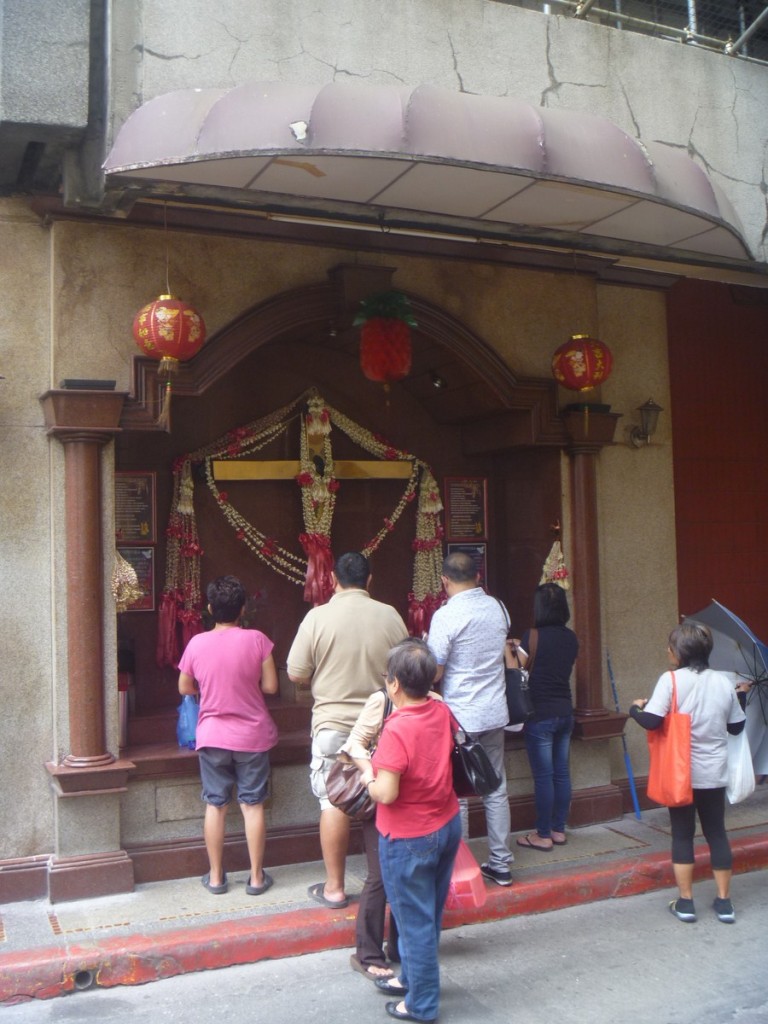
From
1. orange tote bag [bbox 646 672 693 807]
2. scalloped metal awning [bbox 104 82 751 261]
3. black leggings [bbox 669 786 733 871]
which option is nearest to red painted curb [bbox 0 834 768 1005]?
black leggings [bbox 669 786 733 871]

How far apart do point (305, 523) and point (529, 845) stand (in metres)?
2.73

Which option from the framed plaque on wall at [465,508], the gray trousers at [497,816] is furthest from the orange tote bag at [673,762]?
the framed plaque on wall at [465,508]

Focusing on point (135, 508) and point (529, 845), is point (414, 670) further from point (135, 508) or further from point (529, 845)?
point (135, 508)

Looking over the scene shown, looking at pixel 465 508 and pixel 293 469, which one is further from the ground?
pixel 293 469

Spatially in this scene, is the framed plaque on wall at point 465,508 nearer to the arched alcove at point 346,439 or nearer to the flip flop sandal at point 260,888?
the arched alcove at point 346,439

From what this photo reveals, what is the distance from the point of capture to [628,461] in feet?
27.2

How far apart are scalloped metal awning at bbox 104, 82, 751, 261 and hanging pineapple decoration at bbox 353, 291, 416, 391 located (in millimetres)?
546

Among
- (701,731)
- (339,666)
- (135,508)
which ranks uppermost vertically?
(135,508)

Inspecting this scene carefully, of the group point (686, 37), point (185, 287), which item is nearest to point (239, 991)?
point (185, 287)

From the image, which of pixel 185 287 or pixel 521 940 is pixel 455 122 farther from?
pixel 521 940

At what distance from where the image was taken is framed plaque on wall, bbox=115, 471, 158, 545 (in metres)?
7.15

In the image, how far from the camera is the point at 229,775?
19.9 feet

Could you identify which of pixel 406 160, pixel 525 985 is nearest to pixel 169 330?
pixel 406 160

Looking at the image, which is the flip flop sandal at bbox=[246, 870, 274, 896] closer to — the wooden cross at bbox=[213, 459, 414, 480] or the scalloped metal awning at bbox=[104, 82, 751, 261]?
the wooden cross at bbox=[213, 459, 414, 480]
